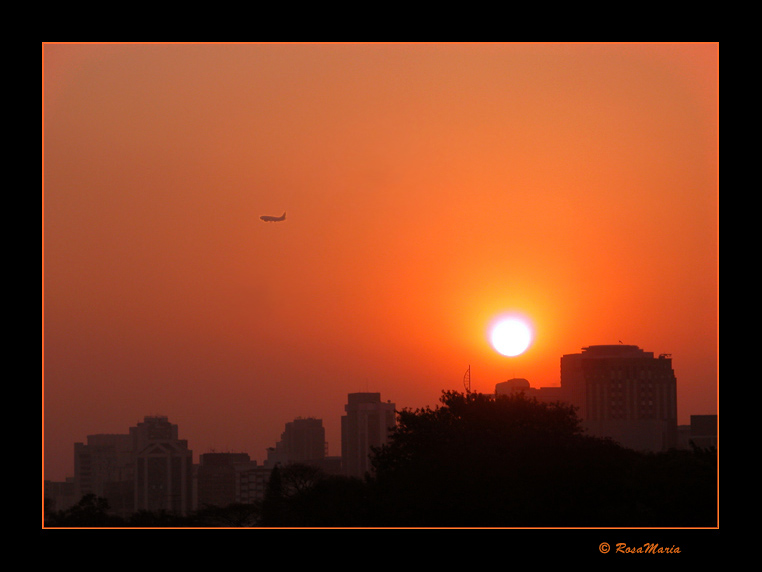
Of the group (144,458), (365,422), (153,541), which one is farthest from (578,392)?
(153,541)

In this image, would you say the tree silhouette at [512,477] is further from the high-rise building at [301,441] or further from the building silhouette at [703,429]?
the building silhouette at [703,429]

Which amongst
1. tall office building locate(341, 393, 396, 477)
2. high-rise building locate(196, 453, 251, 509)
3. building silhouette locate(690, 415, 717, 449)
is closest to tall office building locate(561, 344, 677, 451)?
building silhouette locate(690, 415, 717, 449)

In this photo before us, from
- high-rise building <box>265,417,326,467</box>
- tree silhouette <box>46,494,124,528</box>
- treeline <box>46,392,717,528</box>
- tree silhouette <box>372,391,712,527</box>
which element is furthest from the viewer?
high-rise building <box>265,417,326,467</box>

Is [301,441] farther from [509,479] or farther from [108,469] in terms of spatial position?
[509,479]

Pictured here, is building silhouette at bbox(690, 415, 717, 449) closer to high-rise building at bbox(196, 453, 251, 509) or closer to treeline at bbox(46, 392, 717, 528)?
high-rise building at bbox(196, 453, 251, 509)

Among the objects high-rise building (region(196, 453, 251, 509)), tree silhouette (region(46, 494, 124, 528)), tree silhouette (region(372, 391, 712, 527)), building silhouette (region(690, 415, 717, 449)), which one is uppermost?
tree silhouette (region(372, 391, 712, 527))

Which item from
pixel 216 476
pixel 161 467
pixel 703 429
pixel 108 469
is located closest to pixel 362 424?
pixel 216 476
